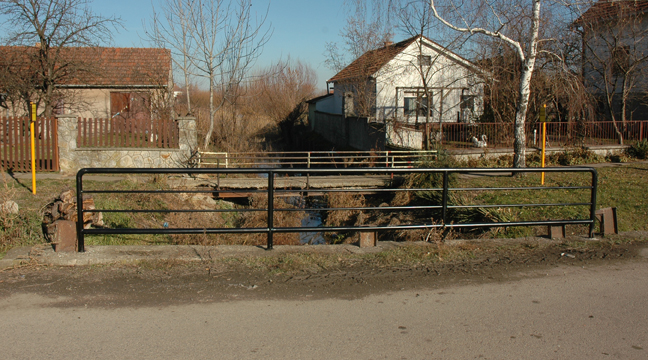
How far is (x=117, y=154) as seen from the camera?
52.7 ft

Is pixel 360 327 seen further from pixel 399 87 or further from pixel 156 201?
pixel 399 87

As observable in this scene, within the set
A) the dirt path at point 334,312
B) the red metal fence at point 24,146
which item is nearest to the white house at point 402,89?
the red metal fence at point 24,146

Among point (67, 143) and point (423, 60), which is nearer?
point (67, 143)

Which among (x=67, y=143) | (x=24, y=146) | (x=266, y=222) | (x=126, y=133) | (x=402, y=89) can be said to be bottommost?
(x=266, y=222)

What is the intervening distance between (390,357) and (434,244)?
9.91 feet

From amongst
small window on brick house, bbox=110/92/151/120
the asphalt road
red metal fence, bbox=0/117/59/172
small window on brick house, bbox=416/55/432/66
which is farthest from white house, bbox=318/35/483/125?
the asphalt road

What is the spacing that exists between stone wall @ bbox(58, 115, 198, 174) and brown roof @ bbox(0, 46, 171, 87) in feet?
26.1

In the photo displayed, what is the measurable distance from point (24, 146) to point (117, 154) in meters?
2.63

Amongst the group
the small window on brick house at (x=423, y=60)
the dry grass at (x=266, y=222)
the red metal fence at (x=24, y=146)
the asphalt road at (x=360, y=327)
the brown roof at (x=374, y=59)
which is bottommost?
the dry grass at (x=266, y=222)

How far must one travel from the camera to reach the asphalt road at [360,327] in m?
3.63

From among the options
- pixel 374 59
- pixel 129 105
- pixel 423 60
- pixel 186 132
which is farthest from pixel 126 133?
pixel 423 60

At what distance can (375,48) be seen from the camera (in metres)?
25.3

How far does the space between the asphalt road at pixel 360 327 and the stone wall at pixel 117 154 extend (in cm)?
1204

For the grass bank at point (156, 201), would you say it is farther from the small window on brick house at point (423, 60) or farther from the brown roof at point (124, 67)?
the brown roof at point (124, 67)
